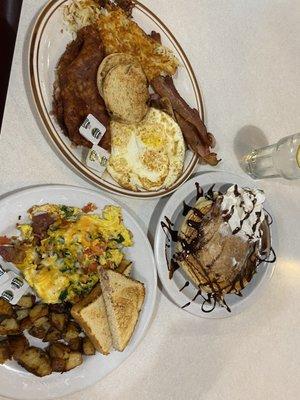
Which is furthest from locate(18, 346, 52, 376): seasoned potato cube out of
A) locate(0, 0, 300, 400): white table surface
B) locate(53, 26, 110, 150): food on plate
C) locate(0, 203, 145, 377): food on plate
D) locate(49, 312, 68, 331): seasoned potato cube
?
locate(53, 26, 110, 150): food on plate

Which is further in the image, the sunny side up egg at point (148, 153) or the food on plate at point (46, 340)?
the sunny side up egg at point (148, 153)

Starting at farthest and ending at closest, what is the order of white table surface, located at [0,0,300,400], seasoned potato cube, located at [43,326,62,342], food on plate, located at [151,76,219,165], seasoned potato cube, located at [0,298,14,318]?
food on plate, located at [151,76,219,165] → white table surface, located at [0,0,300,400] → seasoned potato cube, located at [43,326,62,342] → seasoned potato cube, located at [0,298,14,318]

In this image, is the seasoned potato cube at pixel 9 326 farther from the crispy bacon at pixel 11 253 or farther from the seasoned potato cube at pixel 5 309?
the crispy bacon at pixel 11 253

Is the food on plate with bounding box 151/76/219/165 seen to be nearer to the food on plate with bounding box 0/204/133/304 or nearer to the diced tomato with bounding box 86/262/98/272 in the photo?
the food on plate with bounding box 0/204/133/304

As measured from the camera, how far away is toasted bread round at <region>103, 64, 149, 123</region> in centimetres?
180

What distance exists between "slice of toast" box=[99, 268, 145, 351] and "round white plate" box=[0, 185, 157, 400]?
6cm

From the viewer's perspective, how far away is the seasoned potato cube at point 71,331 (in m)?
1.77

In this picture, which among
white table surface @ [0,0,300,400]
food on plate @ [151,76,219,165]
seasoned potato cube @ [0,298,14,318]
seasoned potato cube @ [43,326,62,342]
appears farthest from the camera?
food on plate @ [151,76,219,165]

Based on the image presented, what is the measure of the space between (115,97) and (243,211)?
65 cm

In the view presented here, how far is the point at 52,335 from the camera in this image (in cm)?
173

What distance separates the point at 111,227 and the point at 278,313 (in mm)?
985

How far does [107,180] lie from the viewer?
1.86 metres

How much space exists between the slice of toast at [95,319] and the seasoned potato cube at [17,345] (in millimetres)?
191

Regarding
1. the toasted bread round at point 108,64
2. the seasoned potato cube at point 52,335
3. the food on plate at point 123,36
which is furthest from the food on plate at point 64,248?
the food on plate at point 123,36
